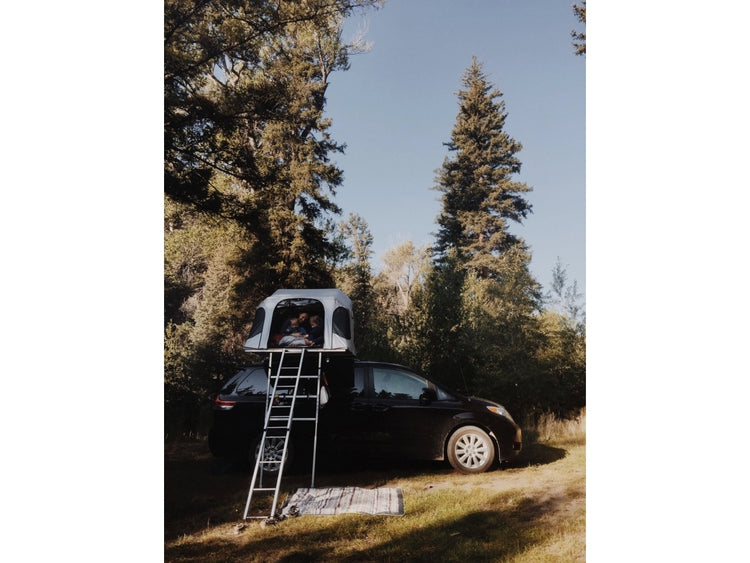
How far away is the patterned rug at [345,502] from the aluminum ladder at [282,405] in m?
0.16

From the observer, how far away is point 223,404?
4.84 metres

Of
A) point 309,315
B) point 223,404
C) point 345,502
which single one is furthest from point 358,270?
point 345,502

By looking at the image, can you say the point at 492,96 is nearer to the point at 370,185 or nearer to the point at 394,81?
the point at 394,81

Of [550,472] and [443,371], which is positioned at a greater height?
[443,371]

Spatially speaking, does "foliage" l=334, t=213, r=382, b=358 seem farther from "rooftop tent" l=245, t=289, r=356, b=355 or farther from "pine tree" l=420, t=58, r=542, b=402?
"pine tree" l=420, t=58, r=542, b=402

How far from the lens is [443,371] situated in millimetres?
5051

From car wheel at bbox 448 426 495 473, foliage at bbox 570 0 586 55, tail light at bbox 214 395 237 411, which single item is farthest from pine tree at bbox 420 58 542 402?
tail light at bbox 214 395 237 411

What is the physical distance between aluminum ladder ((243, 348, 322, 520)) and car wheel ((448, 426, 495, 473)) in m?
1.15

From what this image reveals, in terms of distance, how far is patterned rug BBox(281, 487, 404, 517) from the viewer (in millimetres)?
4184

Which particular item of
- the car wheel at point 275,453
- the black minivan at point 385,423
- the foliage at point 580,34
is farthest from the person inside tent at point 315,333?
the foliage at point 580,34

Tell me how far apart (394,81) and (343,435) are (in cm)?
334

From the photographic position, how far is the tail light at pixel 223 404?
480cm

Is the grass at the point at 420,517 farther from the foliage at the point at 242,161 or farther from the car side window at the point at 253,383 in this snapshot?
the foliage at the point at 242,161
